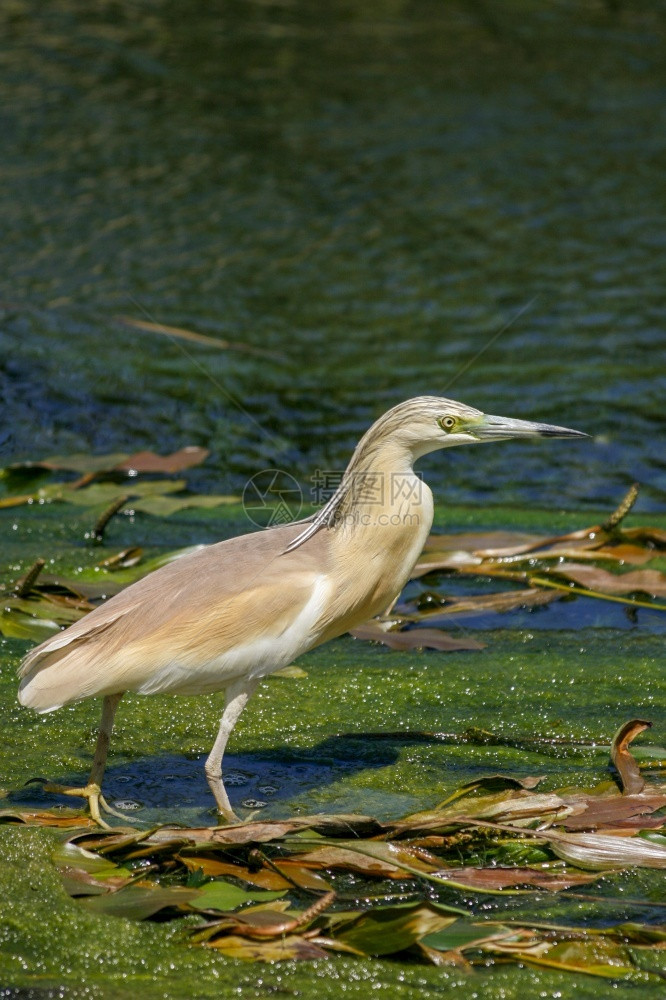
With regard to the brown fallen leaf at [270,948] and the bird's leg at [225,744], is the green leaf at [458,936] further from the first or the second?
the bird's leg at [225,744]

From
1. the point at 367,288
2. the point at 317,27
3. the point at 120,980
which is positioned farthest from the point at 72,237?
the point at 120,980

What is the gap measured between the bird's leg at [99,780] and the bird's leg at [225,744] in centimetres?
27

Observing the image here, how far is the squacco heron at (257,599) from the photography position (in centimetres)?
364

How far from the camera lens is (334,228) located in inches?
370

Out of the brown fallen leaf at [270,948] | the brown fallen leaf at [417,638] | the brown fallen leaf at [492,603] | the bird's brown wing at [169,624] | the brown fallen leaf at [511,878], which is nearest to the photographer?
the brown fallen leaf at [270,948]

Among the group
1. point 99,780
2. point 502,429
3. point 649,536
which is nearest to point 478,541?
point 649,536

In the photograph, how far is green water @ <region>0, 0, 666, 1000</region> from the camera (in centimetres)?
388

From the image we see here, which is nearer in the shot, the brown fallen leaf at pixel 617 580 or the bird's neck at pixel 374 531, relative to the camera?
the bird's neck at pixel 374 531

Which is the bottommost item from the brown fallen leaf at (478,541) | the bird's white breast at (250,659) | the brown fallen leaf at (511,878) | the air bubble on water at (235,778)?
the brown fallen leaf at (478,541)

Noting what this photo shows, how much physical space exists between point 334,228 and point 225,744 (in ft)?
20.7

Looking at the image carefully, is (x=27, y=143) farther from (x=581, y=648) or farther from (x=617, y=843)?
(x=617, y=843)

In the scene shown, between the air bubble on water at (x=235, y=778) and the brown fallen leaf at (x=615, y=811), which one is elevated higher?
the brown fallen leaf at (x=615, y=811)

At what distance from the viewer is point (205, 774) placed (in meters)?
3.86

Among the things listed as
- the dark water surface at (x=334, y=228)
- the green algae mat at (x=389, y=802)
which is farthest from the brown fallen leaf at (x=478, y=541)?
the dark water surface at (x=334, y=228)
